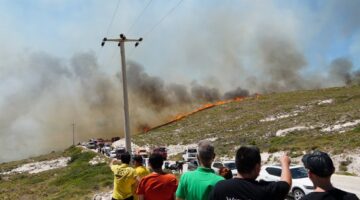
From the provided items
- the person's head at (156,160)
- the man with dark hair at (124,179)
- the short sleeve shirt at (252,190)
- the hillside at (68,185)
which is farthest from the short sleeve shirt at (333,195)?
the hillside at (68,185)

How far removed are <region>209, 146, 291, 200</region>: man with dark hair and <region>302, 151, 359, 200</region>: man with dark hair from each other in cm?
29

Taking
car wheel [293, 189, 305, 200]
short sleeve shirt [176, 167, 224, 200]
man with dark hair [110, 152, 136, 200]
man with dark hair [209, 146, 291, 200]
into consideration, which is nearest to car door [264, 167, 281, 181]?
car wheel [293, 189, 305, 200]

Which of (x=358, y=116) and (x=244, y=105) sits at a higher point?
(x=244, y=105)

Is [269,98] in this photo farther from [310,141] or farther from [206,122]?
[310,141]

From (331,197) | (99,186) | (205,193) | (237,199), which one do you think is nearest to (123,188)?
(205,193)

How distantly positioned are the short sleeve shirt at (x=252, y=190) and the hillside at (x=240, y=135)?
21.5 meters

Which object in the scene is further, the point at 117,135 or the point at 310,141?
the point at 117,135

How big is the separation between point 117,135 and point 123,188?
4060 inches

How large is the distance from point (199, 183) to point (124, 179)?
3.43 m

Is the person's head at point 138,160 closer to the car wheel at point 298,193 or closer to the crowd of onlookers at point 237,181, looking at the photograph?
the crowd of onlookers at point 237,181

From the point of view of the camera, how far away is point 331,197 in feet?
12.4

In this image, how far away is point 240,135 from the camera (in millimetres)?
66312

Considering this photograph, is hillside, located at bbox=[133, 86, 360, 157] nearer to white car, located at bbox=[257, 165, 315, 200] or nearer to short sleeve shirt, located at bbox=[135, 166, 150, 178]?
white car, located at bbox=[257, 165, 315, 200]

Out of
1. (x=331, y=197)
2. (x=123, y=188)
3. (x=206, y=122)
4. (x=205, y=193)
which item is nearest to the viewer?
(x=331, y=197)
